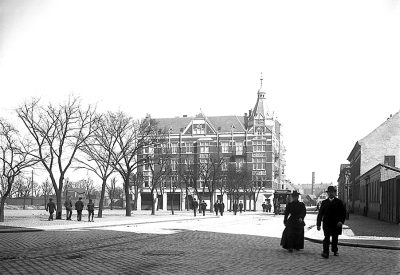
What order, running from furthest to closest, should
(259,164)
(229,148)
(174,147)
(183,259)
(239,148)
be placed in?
(174,147) → (229,148) → (239,148) → (259,164) → (183,259)

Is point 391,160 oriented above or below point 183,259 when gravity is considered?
above

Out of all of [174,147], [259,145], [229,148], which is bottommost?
[229,148]

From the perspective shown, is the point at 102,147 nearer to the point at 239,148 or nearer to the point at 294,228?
the point at 294,228

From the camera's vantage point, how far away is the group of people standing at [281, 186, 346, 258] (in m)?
12.3

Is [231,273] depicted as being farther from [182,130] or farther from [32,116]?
[182,130]

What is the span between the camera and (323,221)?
12.6 metres

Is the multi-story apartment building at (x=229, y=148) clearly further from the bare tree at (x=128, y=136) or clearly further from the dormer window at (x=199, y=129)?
the bare tree at (x=128, y=136)

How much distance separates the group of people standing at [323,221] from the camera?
40.3 feet

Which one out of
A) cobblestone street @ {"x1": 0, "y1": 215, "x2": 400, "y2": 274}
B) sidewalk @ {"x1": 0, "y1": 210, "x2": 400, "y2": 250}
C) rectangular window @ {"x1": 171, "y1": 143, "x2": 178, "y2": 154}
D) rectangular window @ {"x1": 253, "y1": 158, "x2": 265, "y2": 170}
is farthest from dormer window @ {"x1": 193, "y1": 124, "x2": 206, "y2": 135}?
cobblestone street @ {"x1": 0, "y1": 215, "x2": 400, "y2": 274}

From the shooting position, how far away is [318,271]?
9461 mm

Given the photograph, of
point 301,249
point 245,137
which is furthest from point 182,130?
point 301,249

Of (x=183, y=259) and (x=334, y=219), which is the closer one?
(x=183, y=259)

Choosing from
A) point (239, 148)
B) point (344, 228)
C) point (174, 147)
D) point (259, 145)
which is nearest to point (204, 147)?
point (174, 147)

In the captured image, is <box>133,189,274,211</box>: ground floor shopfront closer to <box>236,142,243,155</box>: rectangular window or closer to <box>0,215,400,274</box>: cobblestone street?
<box>236,142,243,155</box>: rectangular window
